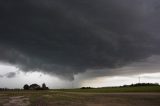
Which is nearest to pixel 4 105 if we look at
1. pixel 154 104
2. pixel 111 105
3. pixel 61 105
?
pixel 61 105

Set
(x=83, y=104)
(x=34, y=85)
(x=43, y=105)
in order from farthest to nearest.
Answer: (x=34, y=85) < (x=83, y=104) < (x=43, y=105)

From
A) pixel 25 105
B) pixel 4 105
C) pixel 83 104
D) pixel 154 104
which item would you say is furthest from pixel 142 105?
pixel 4 105

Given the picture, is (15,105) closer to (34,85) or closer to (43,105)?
(43,105)

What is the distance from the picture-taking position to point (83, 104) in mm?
51688

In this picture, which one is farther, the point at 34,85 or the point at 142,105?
the point at 34,85

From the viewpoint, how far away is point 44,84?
587ft

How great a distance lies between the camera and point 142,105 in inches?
1959

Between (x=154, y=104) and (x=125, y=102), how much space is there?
658cm

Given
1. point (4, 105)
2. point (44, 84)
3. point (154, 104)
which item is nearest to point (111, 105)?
point (154, 104)

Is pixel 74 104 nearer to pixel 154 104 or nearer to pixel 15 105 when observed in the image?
pixel 15 105

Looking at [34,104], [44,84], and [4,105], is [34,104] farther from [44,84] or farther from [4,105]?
[44,84]

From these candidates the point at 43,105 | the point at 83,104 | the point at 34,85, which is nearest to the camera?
the point at 43,105

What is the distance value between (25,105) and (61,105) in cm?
759

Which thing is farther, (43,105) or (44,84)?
(44,84)
